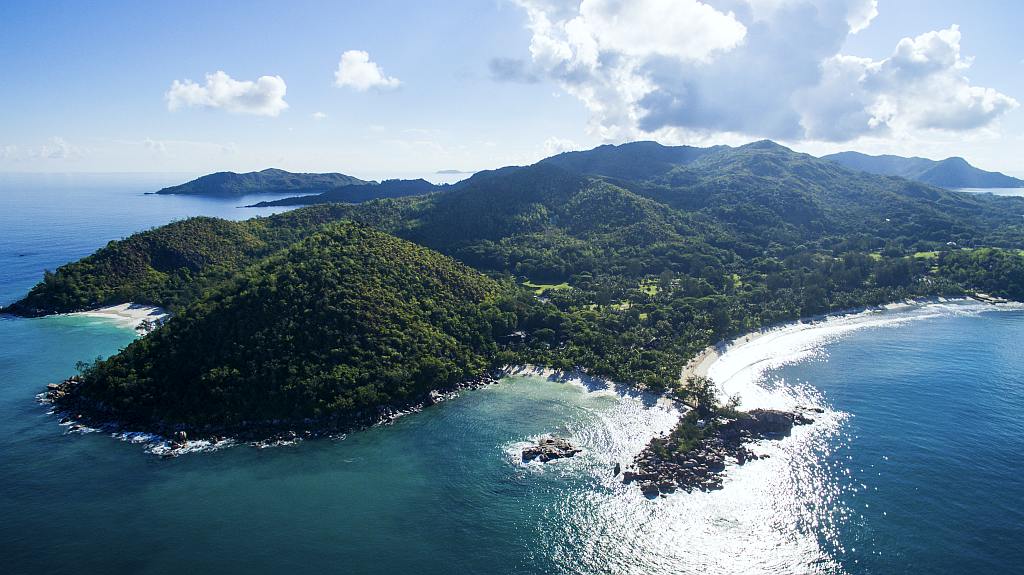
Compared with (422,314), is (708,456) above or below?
below

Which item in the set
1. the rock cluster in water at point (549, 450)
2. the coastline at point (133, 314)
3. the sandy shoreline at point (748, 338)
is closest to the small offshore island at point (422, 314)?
the sandy shoreline at point (748, 338)

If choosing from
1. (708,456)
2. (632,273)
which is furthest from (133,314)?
(632,273)

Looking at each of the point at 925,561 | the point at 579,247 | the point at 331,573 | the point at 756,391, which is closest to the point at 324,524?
the point at 331,573

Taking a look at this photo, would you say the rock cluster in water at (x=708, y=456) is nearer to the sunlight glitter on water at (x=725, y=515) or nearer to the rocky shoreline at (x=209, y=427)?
the sunlight glitter on water at (x=725, y=515)

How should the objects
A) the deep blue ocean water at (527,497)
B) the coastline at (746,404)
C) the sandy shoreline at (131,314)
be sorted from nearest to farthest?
the deep blue ocean water at (527,497), the coastline at (746,404), the sandy shoreline at (131,314)

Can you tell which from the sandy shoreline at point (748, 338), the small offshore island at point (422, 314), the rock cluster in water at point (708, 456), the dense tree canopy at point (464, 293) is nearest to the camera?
the rock cluster in water at point (708, 456)

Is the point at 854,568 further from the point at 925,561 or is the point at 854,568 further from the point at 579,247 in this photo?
the point at 579,247

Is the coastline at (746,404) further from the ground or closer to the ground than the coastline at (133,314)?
closer to the ground

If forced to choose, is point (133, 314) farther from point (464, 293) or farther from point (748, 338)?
point (748, 338)
